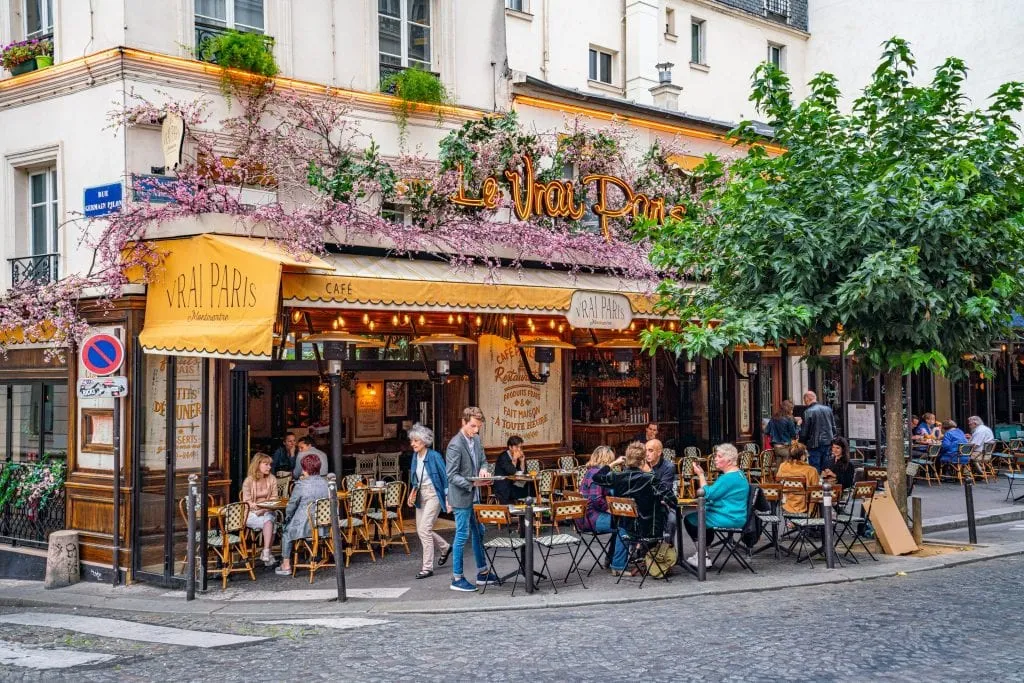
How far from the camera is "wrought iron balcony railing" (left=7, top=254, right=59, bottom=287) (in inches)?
524

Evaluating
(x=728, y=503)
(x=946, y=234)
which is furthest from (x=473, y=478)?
(x=946, y=234)

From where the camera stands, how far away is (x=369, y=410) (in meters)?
16.8

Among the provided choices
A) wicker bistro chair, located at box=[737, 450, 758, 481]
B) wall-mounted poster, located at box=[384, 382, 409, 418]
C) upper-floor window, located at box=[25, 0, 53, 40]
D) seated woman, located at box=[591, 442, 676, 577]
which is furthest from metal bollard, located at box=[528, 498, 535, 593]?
upper-floor window, located at box=[25, 0, 53, 40]

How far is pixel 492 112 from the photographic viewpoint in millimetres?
16250

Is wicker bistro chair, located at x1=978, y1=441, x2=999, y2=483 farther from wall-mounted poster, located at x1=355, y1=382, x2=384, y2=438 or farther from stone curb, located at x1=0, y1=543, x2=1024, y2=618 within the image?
wall-mounted poster, located at x1=355, y1=382, x2=384, y2=438

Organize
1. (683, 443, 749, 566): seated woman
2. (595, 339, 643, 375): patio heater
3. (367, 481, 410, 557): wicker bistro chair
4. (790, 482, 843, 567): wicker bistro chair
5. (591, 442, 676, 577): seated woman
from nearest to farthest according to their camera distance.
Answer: (591, 442, 676, 577): seated woman → (683, 443, 749, 566): seated woman → (790, 482, 843, 567): wicker bistro chair → (367, 481, 410, 557): wicker bistro chair → (595, 339, 643, 375): patio heater

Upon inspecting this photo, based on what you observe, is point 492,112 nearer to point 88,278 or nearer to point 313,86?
point 313,86

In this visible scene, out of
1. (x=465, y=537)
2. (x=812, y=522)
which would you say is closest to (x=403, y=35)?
(x=465, y=537)

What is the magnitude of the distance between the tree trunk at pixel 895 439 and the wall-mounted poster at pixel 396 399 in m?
7.34

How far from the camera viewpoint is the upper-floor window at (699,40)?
25891 millimetres

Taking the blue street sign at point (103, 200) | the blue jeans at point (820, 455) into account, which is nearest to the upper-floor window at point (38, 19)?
the blue street sign at point (103, 200)

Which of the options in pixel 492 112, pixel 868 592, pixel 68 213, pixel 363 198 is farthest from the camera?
pixel 492 112

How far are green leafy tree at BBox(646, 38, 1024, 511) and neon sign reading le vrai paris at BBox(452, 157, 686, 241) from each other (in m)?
2.54

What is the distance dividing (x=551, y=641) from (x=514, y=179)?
786 centimetres
